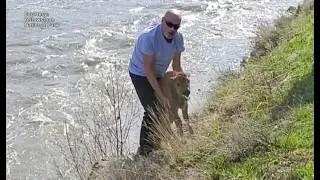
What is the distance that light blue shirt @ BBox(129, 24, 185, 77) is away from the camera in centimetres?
669

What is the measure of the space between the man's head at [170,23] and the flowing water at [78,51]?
2704 millimetres

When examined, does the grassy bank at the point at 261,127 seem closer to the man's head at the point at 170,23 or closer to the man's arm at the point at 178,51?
the man's arm at the point at 178,51

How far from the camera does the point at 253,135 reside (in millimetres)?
5953

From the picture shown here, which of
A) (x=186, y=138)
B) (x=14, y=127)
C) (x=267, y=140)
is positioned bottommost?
(x=14, y=127)

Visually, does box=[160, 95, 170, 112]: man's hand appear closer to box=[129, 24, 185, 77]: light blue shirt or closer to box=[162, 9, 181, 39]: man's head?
box=[129, 24, 185, 77]: light blue shirt

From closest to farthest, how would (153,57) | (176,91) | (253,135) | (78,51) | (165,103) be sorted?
1. (253,135)
2. (153,57)
3. (165,103)
4. (176,91)
5. (78,51)

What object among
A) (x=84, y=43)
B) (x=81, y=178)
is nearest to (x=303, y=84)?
(x=81, y=178)

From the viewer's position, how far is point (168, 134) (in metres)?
6.97

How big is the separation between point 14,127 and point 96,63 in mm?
3568

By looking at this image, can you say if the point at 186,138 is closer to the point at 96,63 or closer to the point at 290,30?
the point at 290,30

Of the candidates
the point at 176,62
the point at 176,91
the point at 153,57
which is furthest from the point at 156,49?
the point at 176,91

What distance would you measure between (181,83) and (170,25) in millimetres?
921

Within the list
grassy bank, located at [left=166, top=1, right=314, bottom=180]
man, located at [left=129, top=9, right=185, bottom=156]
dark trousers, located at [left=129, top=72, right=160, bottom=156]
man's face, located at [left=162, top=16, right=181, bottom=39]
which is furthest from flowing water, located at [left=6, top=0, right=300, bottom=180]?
man's face, located at [left=162, top=16, right=181, bottom=39]

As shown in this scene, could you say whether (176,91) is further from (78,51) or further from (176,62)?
(78,51)
